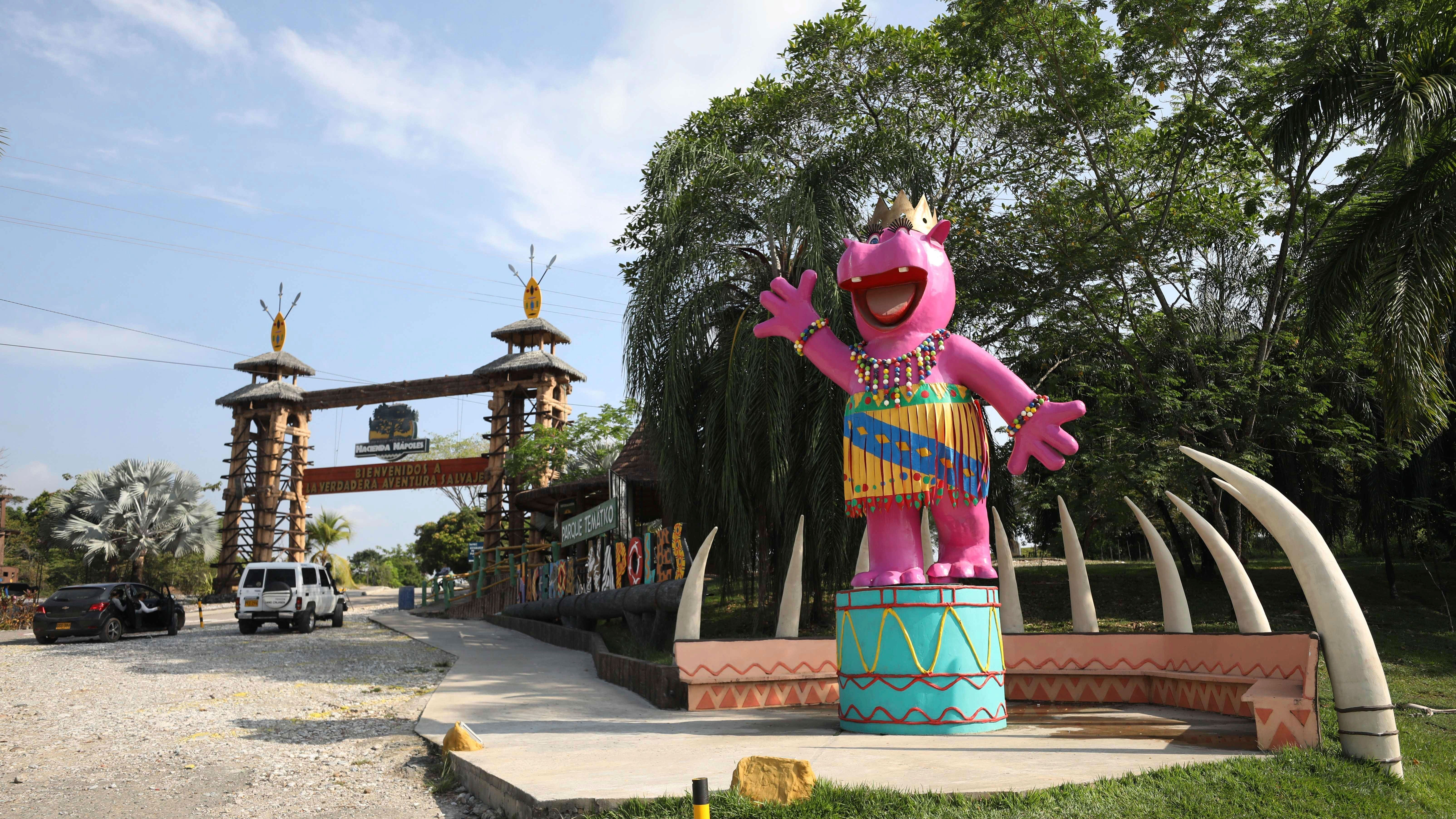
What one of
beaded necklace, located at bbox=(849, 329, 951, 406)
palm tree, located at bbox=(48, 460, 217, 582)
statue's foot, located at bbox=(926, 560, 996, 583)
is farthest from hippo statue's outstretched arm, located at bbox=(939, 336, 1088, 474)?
palm tree, located at bbox=(48, 460, 217, 582)

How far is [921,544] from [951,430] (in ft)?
3.51

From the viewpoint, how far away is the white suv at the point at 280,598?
1934 cm

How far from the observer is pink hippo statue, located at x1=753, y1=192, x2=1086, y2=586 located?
7.86 metres

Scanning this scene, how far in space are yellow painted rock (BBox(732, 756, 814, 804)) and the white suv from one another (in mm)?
16999

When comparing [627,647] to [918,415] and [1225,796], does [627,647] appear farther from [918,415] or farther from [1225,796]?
[1225,796]

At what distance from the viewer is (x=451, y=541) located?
171ft

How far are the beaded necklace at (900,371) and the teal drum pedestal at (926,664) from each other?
157 cm

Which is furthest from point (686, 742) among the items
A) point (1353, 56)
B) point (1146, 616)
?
point (1146, 616)

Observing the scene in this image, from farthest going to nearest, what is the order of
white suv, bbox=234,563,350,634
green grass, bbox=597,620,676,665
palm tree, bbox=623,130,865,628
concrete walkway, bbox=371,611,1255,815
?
white suv, bbox=234,563,350,634
palm tree, bbox=623,130,865,628
green grass, bbox=597,620,676,665
concrete walkway, bbox=371,611,1255,815

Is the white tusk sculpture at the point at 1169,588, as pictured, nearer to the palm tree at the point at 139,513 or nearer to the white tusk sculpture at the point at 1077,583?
the white tusk sculpture at the point at 1077,583

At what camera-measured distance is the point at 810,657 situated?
978cm

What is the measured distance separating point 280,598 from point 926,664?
16115 millimetres

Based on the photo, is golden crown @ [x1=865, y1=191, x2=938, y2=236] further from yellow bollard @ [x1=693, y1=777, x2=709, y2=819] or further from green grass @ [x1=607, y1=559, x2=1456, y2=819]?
yellow bollard @ [x1=693, y1=777, x2=709, y2=819]

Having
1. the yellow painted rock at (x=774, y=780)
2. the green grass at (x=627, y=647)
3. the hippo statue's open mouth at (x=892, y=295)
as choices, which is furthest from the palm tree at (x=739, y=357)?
the yellow painted rock at (x=774, y=780)
